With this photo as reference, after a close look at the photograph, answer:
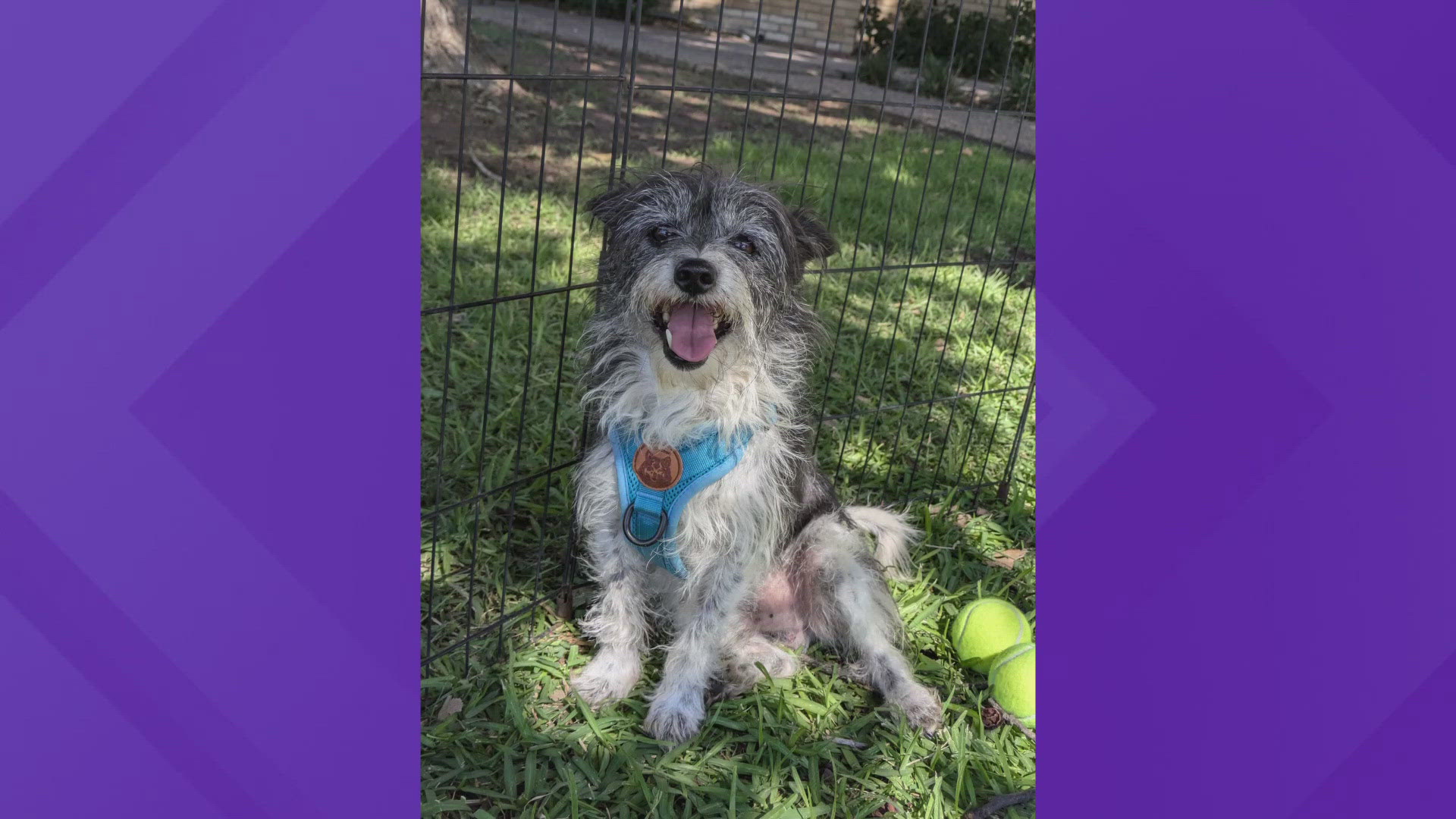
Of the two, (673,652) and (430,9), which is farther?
(430,9)

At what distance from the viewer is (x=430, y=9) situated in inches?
282

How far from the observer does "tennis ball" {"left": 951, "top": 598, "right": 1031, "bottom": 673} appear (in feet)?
9.96

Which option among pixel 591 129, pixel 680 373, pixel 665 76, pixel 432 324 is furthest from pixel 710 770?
pixel 665 76

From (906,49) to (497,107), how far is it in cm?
546

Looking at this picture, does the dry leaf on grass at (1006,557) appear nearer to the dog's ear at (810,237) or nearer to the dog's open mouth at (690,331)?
the dog's ear at (810,237)

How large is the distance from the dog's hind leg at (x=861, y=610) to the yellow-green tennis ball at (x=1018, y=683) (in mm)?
204

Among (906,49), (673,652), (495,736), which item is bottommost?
(495,736)


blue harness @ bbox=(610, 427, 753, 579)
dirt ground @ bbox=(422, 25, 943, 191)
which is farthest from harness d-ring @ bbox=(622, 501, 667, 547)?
dirt ground @ bbox=(422, 25, 943, 191)

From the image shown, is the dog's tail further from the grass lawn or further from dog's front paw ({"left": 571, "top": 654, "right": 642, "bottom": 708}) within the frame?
dog's front paw ({"left": 571, "top": 654, "right": 642, "bottom": 708})

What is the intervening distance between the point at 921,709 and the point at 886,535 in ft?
2.14

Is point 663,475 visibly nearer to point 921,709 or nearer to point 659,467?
point 659,467

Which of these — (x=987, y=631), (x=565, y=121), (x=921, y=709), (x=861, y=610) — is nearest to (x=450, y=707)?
(x=861, y=610)

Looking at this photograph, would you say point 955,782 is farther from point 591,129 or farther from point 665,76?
point 665,76

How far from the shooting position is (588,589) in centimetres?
325
